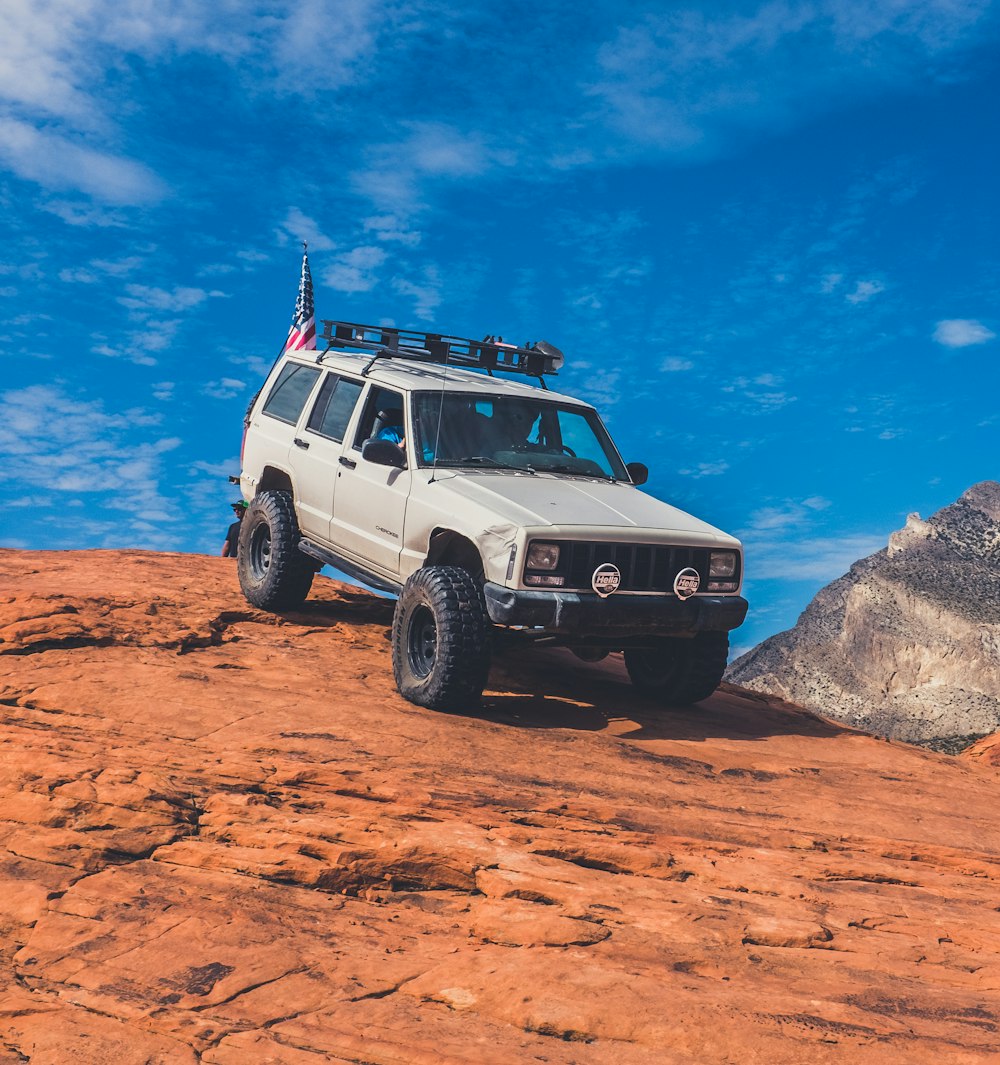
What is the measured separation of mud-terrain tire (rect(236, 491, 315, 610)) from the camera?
10.2 m

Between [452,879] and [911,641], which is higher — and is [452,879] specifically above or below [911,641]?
below

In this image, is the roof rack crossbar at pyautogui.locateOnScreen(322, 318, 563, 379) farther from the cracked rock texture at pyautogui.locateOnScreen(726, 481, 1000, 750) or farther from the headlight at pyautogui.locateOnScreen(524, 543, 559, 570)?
the cracked rock texture at pyautogui.locateOnScreen(726, 481, 1000, 750)

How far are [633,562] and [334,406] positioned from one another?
3.43m

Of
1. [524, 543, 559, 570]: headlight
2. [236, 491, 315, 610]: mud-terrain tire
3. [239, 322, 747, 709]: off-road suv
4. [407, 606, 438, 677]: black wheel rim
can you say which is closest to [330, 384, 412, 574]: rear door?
[239, 322, 747, 709]: off-road suv

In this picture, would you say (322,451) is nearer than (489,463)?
No

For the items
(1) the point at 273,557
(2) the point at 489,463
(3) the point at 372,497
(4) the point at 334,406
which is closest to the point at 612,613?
(2) the point at 489,463

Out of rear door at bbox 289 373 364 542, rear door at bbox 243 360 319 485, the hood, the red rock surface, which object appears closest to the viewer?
the red rock surface

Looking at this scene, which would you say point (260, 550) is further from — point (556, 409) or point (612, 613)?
point (612, 613)

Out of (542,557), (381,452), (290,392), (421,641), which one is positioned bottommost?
(421,641)

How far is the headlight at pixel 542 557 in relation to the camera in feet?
24.8

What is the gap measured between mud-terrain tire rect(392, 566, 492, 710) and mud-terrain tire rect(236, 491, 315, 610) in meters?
2.41

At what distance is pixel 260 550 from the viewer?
10.7 meters

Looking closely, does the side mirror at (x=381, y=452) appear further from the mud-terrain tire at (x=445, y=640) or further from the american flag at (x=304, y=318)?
the american flag at (x=304, y=318)

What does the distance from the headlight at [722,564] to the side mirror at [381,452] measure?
96.2 inches
